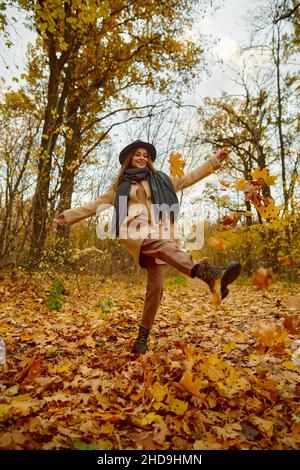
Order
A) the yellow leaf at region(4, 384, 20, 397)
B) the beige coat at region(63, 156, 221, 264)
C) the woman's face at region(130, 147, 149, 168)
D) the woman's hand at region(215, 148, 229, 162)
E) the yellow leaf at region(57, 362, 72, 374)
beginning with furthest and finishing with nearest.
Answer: the woman's face at region(130, 147, 149, 168)
the woman's hand at region(215, 148, 229, 162)
the beige coat at region(63, 156, 221, 264)
the yellow leaf at region(57, 362, 72, 374)
the yellow leaf at region(4, 384, 20, 397)

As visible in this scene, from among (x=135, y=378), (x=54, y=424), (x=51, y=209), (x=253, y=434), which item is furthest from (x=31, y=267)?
(x=253, y=434)

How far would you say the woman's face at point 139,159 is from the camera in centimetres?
366

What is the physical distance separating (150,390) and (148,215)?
5.01ft

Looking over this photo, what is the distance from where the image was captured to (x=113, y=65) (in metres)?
11.0

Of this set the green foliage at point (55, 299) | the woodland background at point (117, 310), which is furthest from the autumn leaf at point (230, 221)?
the green foliage at point (55, 299)

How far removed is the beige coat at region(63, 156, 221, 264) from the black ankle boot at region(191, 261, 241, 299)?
1.96 feet

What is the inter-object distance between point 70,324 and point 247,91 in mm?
14583

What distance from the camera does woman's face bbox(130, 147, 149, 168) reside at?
3.66 m

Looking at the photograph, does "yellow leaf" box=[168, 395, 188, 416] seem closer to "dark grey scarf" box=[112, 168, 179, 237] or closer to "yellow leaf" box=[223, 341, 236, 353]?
"yellow leaf" box=[223, 341, 236, 353]

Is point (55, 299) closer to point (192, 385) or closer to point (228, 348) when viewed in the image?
point (228, 348)

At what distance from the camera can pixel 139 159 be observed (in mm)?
A: 3654

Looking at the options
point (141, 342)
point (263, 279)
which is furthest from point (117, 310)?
point (263, 279)

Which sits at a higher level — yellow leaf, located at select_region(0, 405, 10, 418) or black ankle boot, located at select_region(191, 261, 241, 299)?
black ankle boot, located at select_region(191, 261, 241, 299)

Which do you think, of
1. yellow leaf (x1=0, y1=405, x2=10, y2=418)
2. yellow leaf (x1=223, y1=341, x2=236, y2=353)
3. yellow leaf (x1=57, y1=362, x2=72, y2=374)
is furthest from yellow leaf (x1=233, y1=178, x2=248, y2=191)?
yellow leaf (x1=0, y1=405, x2=10, y2=418)
